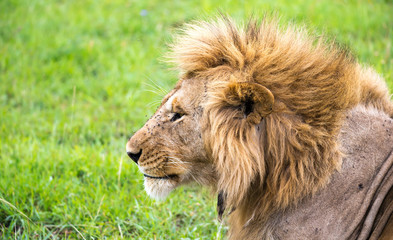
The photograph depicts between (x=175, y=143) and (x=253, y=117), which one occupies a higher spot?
(x=253, y=117)

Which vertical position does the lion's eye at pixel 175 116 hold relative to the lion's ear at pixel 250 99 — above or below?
below

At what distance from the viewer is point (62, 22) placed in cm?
696

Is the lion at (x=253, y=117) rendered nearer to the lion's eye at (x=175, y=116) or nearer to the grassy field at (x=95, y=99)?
the lion's eye at (x=175, y=116)

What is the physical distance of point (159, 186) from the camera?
265 centimetres

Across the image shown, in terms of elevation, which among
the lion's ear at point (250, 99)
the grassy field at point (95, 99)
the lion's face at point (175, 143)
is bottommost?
the grassy field at point (95, 99)

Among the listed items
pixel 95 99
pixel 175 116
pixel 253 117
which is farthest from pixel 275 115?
pixel 95 99

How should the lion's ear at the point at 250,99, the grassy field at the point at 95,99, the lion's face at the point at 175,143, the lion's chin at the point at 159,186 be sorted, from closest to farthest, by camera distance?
the lion's ear at the point at 250,99, the lion's face at the point at 175,143, the lion's chin at the point at 159,186, the grassy field at the point at 95,99

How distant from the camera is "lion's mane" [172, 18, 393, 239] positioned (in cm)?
232

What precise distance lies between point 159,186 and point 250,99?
2.48 feet

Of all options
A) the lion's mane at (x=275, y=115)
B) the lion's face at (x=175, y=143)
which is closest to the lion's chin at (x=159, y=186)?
the lion's face at (x=175, y=143)

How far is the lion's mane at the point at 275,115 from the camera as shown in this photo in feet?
7.61

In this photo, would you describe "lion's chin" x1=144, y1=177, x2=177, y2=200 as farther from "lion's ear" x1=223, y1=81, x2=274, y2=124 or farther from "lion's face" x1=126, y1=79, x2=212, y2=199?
"lion's ear" x1=223, y1=81, x2=274, y2=124

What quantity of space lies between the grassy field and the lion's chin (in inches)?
8.3

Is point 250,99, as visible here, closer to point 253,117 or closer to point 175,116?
point 253,117
